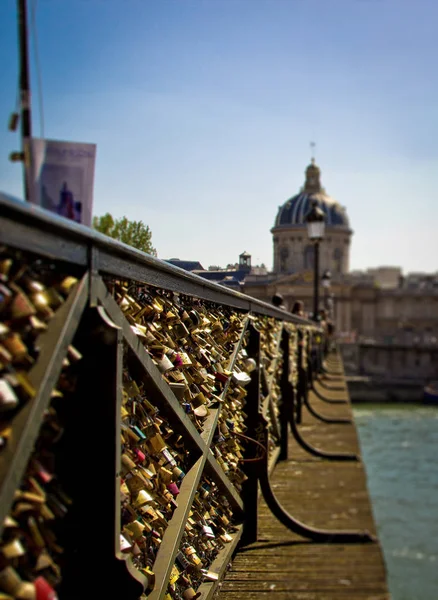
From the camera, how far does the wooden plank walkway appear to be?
3.88m

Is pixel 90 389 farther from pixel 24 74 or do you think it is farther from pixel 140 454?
pixel 24 74

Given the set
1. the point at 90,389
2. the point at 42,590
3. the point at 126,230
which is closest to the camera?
the point at 42,590

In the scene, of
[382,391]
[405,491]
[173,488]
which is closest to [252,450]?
[173,488]

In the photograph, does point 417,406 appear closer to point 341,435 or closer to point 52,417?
point 341,435

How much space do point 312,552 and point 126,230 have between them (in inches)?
103

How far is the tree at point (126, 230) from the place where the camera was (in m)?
2.75

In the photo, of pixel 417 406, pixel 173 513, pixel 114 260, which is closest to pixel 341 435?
pixel 173 513

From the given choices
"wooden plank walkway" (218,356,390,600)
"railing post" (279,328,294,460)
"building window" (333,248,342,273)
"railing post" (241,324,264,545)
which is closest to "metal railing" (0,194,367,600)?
"wooden plank walkway" (218,356,390,600)

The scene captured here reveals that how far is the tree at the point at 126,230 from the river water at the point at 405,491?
43.6 ft

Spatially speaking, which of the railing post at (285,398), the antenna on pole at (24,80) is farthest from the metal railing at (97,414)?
the railing post at (285,398)

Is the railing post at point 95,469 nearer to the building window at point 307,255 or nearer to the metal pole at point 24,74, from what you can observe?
the metal pole at point 24,74

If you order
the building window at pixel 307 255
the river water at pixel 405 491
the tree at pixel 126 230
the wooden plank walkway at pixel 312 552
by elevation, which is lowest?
the river water at pixel 405 491

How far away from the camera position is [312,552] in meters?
4.64

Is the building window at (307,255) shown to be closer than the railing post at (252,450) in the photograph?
No
